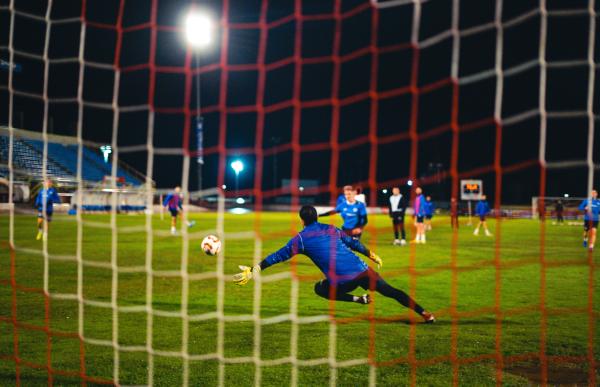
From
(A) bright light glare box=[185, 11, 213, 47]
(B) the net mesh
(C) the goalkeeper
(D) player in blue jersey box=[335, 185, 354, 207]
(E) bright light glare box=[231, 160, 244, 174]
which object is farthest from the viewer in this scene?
Answer: (E) bright light glare box=[231, 160, 244, 174]

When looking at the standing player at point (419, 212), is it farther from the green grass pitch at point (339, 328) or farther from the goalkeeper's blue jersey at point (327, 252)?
the goalkeeper's blue jersey at point (327, 252)

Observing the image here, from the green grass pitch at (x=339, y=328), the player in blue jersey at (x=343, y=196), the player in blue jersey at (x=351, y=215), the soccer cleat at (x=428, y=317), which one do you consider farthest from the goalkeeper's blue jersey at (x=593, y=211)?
the soccer cleat at (x=428, y=317)

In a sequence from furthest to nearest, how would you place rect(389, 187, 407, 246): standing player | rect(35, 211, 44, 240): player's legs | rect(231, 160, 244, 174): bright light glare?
rect(231, 160, 244, 174): bright light glare < rect(35, 211, 44, 240): player's legs < rect(389, 187, 407, 246): standing player

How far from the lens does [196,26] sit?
29.2 ft

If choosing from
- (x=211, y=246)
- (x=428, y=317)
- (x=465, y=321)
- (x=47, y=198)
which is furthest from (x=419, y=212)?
(x=47, y=198)

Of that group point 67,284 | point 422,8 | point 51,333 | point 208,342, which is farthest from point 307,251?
point 67,284

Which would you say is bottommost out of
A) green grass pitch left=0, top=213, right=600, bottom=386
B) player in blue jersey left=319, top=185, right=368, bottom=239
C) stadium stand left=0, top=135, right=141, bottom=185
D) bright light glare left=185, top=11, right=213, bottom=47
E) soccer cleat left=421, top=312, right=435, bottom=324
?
green grass pitch left=0, top=213, right=600, bottom=386

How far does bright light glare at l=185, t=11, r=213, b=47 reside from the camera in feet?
28.0

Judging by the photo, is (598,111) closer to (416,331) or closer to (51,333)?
(416,331)

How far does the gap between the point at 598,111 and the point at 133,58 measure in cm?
635

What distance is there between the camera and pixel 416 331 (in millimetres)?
5742

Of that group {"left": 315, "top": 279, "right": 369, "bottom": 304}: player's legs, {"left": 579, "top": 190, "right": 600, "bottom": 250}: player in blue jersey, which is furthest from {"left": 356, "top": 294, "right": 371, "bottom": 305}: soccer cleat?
Result: {"left": 579, "top": 190, "right": 600, "bottom": 250}: player in blue jersey

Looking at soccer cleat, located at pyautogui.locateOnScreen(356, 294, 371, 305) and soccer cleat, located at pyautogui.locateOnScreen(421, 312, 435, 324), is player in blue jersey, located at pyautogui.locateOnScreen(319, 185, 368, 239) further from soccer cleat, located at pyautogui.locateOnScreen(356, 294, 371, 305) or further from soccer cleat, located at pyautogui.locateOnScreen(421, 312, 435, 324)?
soccer cleat, located at pyautogui.locateOnScreen(421, 312, 435, 324)

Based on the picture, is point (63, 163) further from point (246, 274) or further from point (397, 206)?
point (246, 274)
